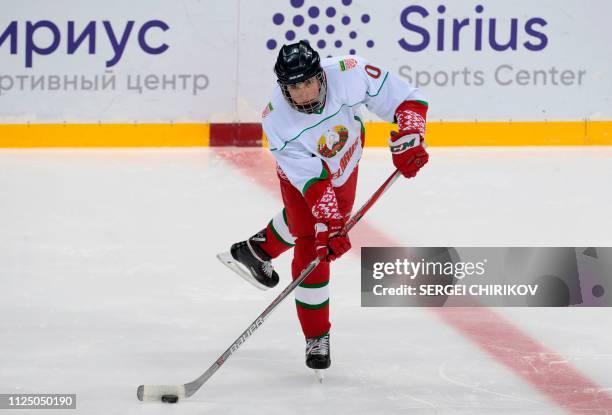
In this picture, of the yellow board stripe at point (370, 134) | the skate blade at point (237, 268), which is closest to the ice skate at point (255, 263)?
the skate blade at point (237, 268)

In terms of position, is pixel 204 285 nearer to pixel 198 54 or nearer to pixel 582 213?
pixel 582 213

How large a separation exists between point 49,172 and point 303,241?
2.97 meters

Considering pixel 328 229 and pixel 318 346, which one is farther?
pixel 318 346

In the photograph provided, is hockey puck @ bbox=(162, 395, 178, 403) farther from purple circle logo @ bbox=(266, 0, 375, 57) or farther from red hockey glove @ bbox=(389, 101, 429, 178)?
purple circle logo @ bbox=(266, 0, 375, 57)

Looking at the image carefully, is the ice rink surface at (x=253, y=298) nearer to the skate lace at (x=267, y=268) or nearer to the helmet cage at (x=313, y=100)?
the skate lace at (x=267, y=268)

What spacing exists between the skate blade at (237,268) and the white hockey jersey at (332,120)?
2.15 ft

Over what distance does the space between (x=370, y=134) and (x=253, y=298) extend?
8.63 ft

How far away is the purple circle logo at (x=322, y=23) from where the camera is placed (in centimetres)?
663

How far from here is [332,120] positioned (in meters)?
3.42

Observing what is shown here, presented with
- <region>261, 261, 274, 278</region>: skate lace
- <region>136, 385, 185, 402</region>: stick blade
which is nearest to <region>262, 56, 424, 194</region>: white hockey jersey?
<region>261, 261, 274, 278</region>: skate lace

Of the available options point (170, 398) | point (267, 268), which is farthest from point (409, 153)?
point (170, 398)

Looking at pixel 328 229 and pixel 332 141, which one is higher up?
pixel 332 141

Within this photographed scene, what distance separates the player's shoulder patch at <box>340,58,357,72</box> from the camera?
3479 mm

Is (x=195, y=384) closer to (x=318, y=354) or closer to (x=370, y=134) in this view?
(x=318, y=354)
